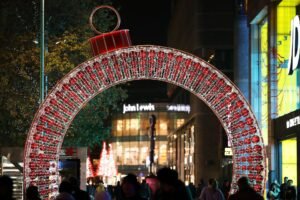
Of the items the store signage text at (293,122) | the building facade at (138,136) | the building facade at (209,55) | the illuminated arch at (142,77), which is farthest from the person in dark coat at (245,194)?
the building facade at (138,136)

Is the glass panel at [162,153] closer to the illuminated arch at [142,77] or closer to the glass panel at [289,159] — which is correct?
the glass panel at [289,159]

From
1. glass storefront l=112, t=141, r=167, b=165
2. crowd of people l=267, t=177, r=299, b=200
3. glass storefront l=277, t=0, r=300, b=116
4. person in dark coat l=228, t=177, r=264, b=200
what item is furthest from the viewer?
glass storefront l=112, t=141, r=167, b=165

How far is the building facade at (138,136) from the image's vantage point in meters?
122

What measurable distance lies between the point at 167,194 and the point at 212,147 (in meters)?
67.1

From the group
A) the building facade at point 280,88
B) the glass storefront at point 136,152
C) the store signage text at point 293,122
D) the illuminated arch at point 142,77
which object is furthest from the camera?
the glass storefront at point 136,152

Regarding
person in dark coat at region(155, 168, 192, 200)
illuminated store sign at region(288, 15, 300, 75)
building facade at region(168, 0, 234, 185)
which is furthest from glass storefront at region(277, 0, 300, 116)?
person in dark coat at region(155, 168, 192, 200)

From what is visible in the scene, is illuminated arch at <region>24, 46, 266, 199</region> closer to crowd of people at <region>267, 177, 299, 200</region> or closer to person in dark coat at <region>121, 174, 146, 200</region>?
crowd of people at <region>267, 177, 299, 200</region>

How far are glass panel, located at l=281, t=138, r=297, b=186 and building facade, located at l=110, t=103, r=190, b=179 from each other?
77.5 m

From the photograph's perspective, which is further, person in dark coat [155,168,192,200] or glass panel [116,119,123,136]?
glass panel [116,119,123,136]

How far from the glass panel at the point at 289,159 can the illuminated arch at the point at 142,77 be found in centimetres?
1981

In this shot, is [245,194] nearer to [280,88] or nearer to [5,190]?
[5,190]

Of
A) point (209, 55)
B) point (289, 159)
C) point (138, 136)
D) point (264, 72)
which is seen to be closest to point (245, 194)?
point (289, 159)

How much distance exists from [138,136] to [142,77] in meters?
104

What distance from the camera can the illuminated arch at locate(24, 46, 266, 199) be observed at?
22.4m
